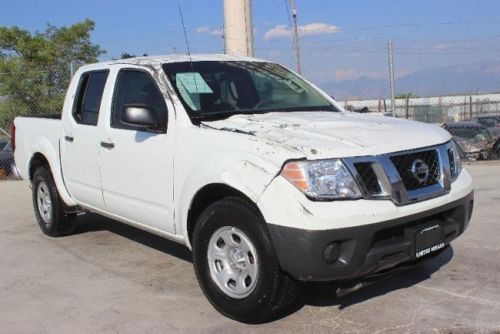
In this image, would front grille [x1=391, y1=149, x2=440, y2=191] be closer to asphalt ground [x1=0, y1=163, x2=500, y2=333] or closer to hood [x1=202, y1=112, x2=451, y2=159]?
hood [x1=202, y1=112, x2=451, y2=159]

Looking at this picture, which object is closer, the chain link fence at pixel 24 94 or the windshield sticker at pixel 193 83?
the windshield sticker at pixel 193 83

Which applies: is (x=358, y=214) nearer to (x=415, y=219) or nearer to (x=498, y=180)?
(x=415, y=219)

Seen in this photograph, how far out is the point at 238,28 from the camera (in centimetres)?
1389

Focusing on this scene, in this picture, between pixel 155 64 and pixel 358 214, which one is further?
pixel 155 64

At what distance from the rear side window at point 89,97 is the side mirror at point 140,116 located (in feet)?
3.70

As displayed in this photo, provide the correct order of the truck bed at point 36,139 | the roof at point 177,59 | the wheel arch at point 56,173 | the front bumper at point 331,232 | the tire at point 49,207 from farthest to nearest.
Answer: the tire at point 49,207 → the truck bed at point 36,139 → the wheel arch at point 56,173 → the roof at point 177,59 → the front bumper at point 331,232

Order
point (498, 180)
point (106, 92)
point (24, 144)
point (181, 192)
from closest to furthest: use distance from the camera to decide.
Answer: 1. point (181, 192)
2. point (106, 92)
3. point (24, 144)
4. point (498, 180)

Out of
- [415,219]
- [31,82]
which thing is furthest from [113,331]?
[31,82]

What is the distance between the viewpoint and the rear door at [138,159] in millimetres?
4512

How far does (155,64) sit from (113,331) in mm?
2136

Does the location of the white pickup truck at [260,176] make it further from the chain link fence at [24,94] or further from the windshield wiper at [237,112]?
the chain link fence at [24,94]

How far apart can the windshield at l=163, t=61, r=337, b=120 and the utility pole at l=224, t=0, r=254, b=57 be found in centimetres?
815

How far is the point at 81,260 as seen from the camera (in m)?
5.69

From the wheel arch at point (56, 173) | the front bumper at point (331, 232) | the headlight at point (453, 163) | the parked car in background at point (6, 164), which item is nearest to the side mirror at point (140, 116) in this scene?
the front bumper at point (331, 232)
